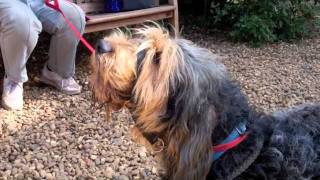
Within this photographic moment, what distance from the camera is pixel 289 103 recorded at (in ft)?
15.5

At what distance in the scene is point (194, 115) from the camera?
1940mm

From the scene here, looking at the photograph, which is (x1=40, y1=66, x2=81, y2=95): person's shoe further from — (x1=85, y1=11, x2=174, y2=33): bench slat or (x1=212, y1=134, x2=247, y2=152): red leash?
(x1=212, y1=134, x2=247, y2=152): red leash

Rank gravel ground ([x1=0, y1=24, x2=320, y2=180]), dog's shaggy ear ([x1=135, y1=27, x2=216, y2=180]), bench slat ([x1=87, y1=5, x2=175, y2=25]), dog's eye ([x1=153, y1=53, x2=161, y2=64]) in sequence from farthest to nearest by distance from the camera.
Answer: bench slat ([x1=87, y1=5, x2=175, y2=25]) → gravel ground ([x1=0, y1=24, x2=320, y2=180]) → dog's eye ([x1=153, y1=53, x2=161, y2=64]) → dog's shaggy ear ([x1=135, y1=27, x2=216, y2=180])

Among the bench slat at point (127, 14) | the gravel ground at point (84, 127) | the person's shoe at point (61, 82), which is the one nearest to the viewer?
the gravel ground at point (84, 127)

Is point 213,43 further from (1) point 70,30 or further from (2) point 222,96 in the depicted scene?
(2) point 222,96

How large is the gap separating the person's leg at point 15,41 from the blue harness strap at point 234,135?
251cm

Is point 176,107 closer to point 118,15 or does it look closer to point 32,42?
point 32,42

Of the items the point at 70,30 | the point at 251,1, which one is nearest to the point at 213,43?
the point at 251,1

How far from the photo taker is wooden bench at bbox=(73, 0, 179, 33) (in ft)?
16.3

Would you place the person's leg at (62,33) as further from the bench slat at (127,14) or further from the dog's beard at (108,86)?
the dog's beard at (108,86)

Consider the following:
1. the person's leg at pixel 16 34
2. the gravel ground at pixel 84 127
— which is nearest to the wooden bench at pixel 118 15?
the gravel ground at pixel 84 127

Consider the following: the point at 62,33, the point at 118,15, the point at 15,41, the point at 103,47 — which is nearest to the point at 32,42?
Result: the point at 15,41

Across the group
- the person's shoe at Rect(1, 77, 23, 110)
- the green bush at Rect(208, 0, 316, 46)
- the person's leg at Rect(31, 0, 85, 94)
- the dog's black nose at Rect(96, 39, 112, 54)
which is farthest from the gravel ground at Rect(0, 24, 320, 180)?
A: the green bush at Rect(208, 0, 316, 46)

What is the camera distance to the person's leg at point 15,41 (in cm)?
404
